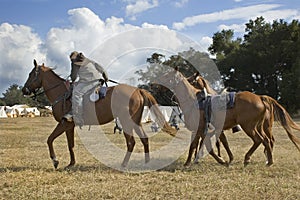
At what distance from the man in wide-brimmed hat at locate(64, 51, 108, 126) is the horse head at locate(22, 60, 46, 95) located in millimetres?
962

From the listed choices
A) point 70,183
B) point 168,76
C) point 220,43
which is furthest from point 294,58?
point 70,183

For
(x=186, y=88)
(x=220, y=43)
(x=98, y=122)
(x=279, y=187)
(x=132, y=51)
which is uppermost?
(x=220, y=43)

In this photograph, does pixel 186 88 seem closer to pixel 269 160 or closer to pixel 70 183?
pixel 269 160

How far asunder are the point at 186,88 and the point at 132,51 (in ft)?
7.61

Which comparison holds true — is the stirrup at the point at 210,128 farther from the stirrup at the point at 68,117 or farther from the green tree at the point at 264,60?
the green tree at the point at 264,60

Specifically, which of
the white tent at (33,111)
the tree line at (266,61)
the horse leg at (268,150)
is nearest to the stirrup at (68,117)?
the horse leg at (268,150)

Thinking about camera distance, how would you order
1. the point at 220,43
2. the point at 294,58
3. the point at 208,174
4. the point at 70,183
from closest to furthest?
1. the point at 70,183
2. the point at 208,174
3. the point at 294,58
4. the point at 220,43

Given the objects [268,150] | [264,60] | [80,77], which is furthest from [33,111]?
[268,150]

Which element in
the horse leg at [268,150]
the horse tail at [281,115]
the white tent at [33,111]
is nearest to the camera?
the horse leg at [268,150]

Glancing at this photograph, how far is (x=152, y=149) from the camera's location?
510 inches

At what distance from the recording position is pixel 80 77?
355 inches

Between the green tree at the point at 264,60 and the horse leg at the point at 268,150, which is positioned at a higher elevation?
the green tree at the point at 264,60

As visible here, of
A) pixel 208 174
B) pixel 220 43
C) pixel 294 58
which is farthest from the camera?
pixel 220 43

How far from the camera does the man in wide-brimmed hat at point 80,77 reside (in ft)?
29.0
